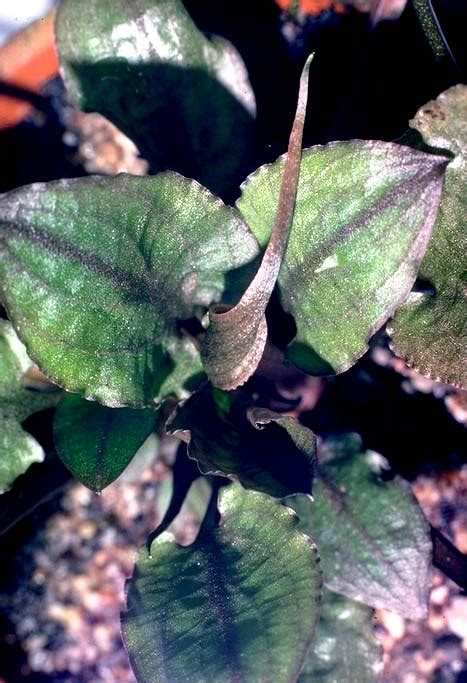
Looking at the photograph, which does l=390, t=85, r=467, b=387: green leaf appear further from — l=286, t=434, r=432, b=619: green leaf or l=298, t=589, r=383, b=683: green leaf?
l=298, t=589, r=383, b=683: green leaf

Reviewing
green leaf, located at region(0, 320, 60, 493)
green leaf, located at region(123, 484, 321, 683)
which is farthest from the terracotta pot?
green leaf, located at region(123, 484, 321, 683)

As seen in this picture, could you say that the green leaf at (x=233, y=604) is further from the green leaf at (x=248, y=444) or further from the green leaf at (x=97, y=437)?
the green leaf at (x=97, y=437)

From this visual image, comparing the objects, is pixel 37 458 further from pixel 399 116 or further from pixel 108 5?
pixel 399 116

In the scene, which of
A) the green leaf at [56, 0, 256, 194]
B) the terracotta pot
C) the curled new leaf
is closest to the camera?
the curled new leaf

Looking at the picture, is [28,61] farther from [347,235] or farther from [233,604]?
[233,604]

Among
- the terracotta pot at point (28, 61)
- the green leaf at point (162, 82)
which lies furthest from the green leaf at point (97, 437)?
the terracotta pot at point (28, 61)

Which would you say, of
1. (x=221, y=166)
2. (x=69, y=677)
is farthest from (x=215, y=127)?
(x=69, y=677)
